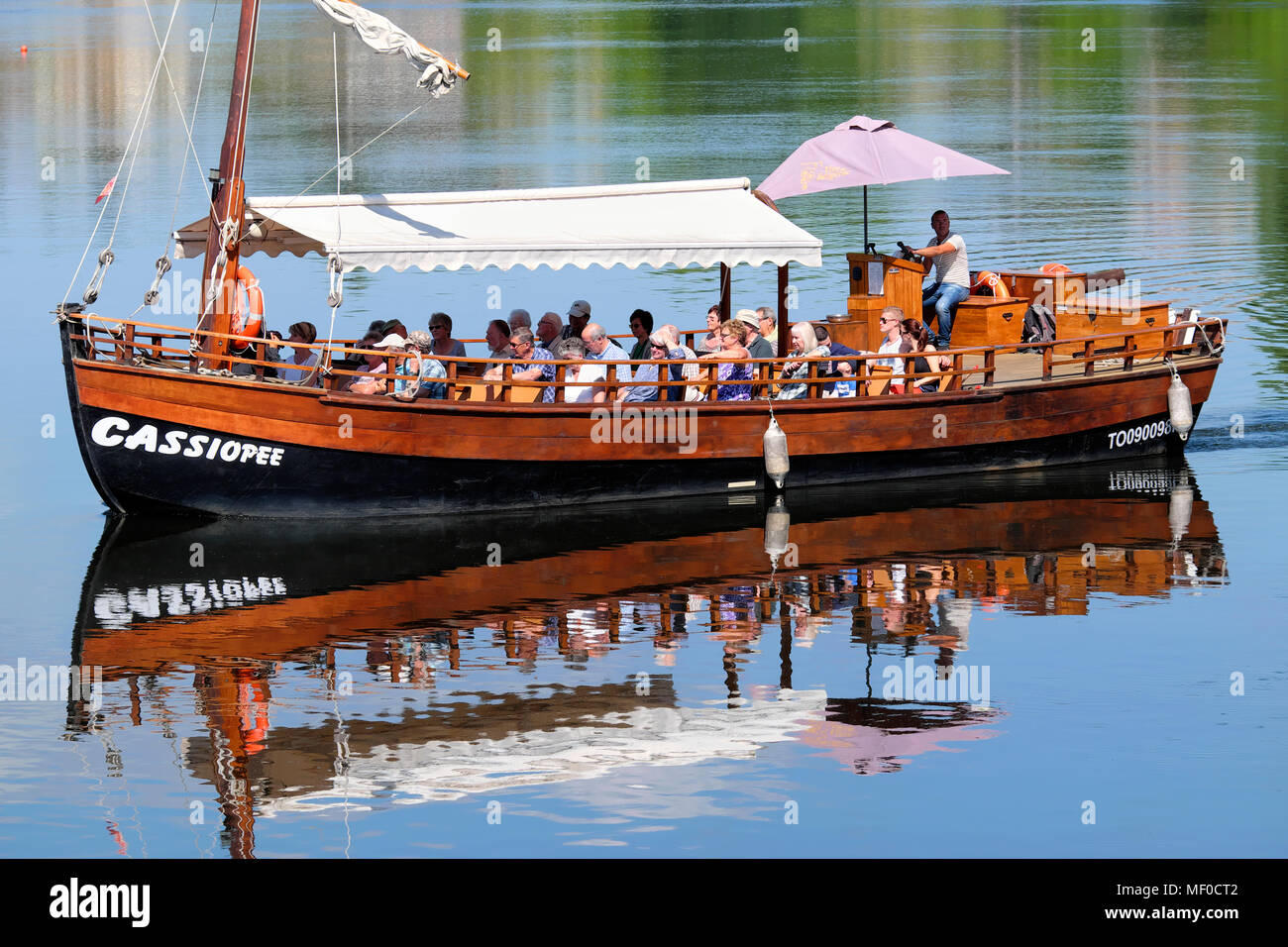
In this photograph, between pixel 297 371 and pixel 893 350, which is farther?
pixel 893 350

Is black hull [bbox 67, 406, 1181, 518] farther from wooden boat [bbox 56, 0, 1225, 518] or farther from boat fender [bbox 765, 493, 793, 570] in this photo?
boat fender [bbox 765, 493, 793, 570]

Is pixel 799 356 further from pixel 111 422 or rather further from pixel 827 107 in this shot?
pixel 827 107

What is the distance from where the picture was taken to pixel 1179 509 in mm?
22281

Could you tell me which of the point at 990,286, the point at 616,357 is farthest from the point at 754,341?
the point at 990,286

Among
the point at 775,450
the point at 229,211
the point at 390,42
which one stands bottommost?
the point at 775,450

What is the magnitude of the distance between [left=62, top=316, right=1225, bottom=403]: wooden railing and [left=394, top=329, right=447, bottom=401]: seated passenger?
105 mm

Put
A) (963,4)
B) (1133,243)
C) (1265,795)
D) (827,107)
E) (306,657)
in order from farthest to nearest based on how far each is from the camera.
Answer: (963,4) → (827,107) → (1133,243) → (306,657) → (1265,795)

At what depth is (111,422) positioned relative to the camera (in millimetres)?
20375

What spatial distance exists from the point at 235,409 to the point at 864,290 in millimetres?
7754

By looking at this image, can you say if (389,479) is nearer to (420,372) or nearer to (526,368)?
(420,372)

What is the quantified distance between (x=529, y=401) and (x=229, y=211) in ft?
12.0

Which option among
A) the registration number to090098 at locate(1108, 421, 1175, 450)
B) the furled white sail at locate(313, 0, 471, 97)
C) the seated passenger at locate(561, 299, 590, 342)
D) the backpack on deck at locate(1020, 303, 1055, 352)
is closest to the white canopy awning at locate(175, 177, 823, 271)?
the seated passenger at locate(561, 299, 590, 342)
